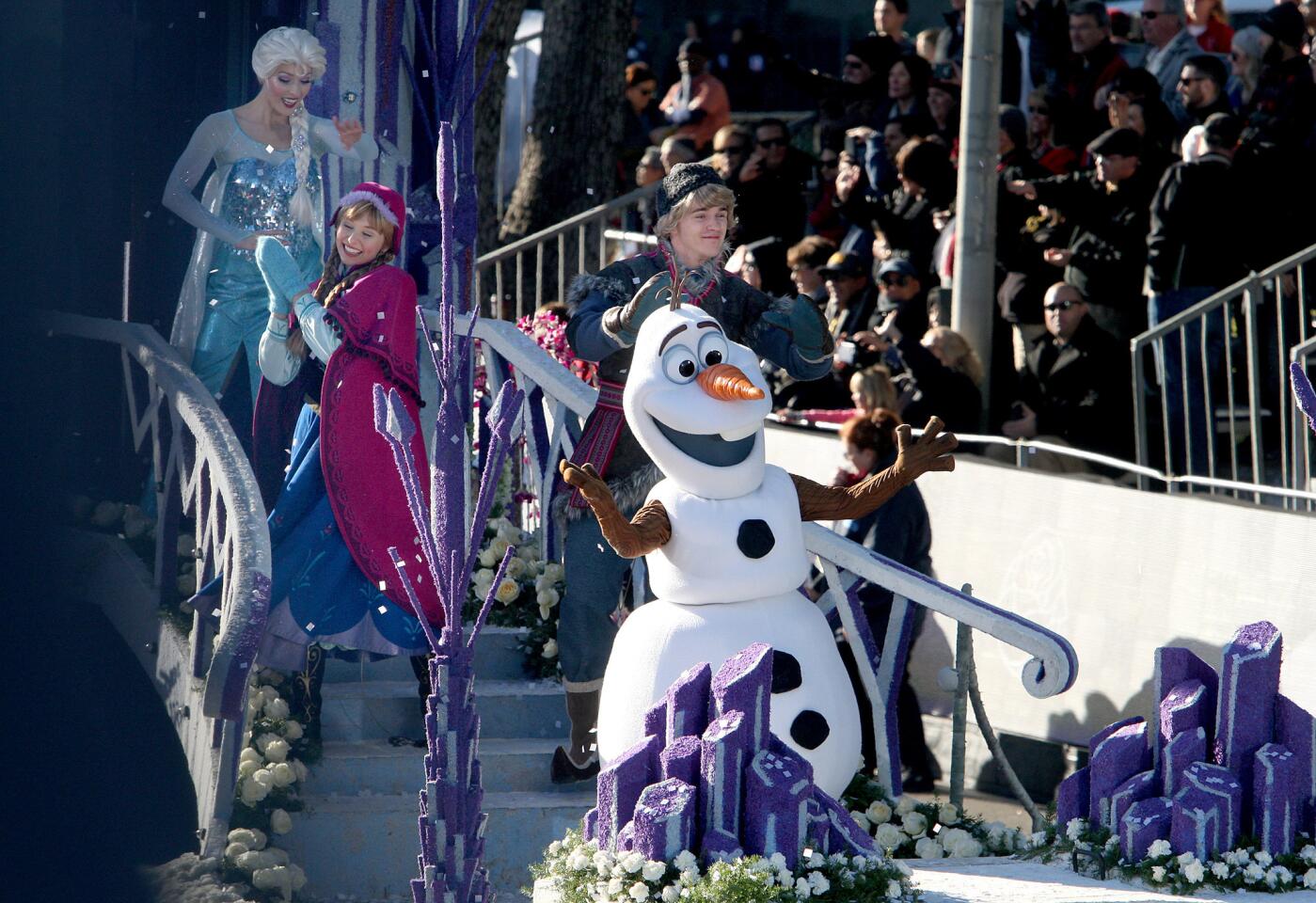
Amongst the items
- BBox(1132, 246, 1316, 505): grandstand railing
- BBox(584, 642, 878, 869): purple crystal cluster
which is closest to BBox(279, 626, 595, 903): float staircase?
BBox(584, 642, 878, 869): purple crystal cluster

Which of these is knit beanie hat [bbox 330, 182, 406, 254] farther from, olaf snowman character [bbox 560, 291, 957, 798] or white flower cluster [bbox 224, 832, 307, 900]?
white flower cluster [bbox 224, 832, 307, 900]

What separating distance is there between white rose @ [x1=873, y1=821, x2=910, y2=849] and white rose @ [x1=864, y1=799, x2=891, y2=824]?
8cm

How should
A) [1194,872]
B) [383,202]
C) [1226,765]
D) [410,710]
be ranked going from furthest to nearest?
1. [410,710]
2. [383,202]
3. [1226,765]
4. [1194,872]

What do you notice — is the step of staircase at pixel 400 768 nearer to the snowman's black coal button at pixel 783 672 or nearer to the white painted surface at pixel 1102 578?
the snowman's black coal button at pixel 783 672

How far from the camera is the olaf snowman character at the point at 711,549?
526 centimetres

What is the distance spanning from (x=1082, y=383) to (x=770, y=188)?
93.4 inches

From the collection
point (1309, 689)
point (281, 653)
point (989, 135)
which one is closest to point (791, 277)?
point (989, 135)

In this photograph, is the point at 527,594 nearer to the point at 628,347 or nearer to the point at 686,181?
the point at 628,347

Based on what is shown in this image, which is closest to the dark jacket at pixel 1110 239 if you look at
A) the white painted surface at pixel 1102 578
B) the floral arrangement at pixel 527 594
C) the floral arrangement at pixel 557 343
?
the white painted surface at pixel 1102 578

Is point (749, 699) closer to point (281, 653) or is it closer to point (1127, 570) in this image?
point (281, 653)

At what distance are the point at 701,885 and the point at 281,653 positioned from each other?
7.53 ft

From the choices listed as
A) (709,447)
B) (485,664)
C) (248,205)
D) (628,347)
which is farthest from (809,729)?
(248,205)

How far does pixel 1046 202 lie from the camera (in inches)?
373

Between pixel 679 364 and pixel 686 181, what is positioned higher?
pixel 686 181
